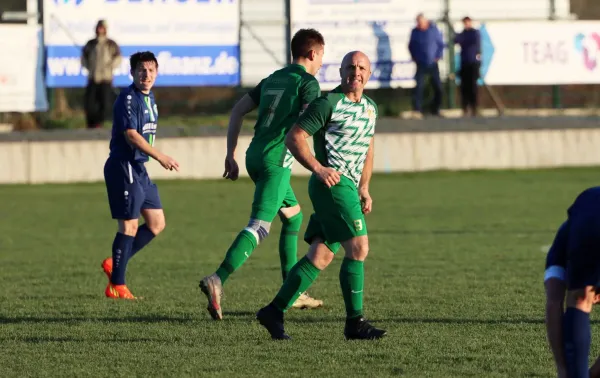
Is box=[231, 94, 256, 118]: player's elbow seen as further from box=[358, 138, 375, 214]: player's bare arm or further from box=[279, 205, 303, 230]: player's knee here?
box=[358, 138, 375, 214]: player's bare arm

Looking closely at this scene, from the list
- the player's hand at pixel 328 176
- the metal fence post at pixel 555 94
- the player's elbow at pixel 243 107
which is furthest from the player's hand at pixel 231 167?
the metal fence post at pixel 555 94

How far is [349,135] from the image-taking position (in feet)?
25.3

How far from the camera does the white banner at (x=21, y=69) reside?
24016 millimetres

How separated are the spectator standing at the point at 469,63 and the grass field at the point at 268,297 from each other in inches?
237

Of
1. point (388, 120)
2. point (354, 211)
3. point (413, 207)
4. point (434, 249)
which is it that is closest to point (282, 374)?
point (354, 211)

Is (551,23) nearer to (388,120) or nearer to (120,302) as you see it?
(388,120)

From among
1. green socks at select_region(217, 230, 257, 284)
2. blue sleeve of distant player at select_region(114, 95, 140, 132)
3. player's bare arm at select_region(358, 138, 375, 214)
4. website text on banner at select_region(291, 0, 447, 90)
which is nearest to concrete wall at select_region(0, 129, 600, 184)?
website text on banner at select_region(291, 0, 447, 90)

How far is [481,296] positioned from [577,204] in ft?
14.7

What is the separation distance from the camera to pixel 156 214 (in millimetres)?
10211

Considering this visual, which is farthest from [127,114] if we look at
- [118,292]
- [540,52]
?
[540,52]

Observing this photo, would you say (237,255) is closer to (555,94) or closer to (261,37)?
(261,37)

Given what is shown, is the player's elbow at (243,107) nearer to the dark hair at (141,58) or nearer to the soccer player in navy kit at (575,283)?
the dark hair at (141,58)

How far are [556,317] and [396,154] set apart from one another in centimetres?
1742

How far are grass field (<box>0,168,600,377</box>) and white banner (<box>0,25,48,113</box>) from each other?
5.27 m
